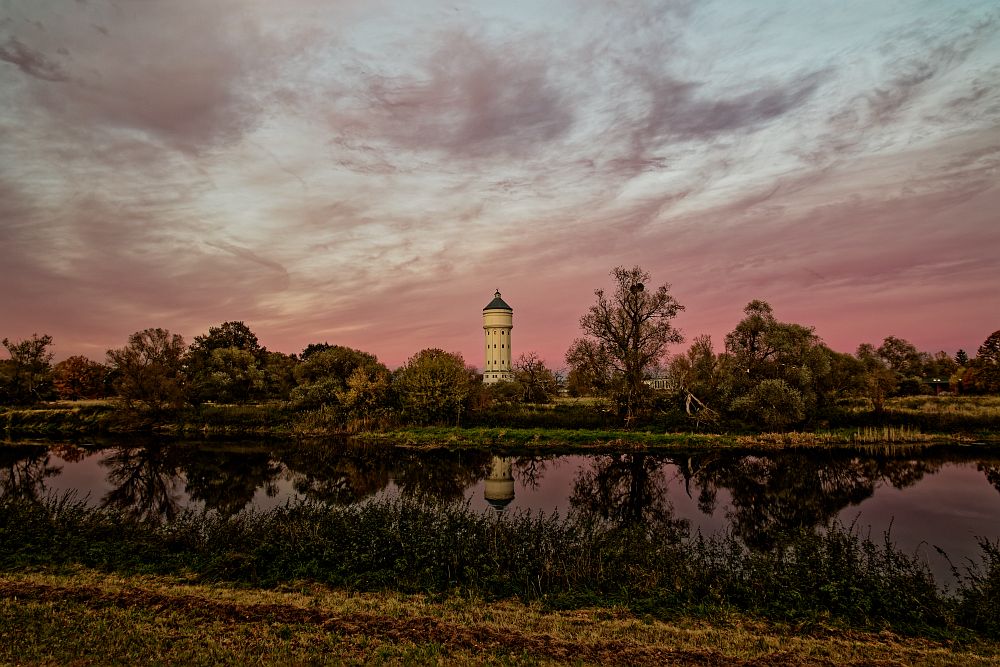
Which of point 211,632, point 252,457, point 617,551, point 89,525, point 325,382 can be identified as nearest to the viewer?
point 211,632

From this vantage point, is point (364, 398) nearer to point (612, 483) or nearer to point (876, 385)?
point (612, 483)

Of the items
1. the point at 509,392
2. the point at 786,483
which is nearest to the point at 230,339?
the point at 509,392

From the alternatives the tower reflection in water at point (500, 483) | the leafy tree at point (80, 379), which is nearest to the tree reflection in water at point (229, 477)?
the tower reflection in water at point (500, 483)

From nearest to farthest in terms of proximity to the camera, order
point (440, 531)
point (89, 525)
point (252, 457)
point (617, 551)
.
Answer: point (617, 551) < point (440, 531) < point (89, 525) < point (252, 457)

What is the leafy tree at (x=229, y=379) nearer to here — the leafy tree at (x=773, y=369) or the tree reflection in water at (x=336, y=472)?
the tree reflection in water at (x=336, y=472)

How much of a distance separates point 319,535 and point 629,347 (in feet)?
101

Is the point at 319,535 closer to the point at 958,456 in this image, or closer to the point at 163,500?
the point at 163,500

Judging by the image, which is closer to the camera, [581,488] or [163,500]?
[163,500]

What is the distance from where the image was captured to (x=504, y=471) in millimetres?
26562

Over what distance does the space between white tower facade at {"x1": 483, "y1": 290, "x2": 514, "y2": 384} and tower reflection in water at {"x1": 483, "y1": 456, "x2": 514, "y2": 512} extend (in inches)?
1897

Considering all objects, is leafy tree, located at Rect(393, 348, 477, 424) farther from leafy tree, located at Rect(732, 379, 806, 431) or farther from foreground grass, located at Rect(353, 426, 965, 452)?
leafy tree, located at Rect(732, 379, 806, 431)

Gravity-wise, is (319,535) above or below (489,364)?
below

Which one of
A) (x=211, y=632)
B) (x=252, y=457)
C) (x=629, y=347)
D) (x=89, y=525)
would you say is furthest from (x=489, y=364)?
(x=211, y=632)

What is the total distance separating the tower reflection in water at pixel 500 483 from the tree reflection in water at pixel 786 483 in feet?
23.7
